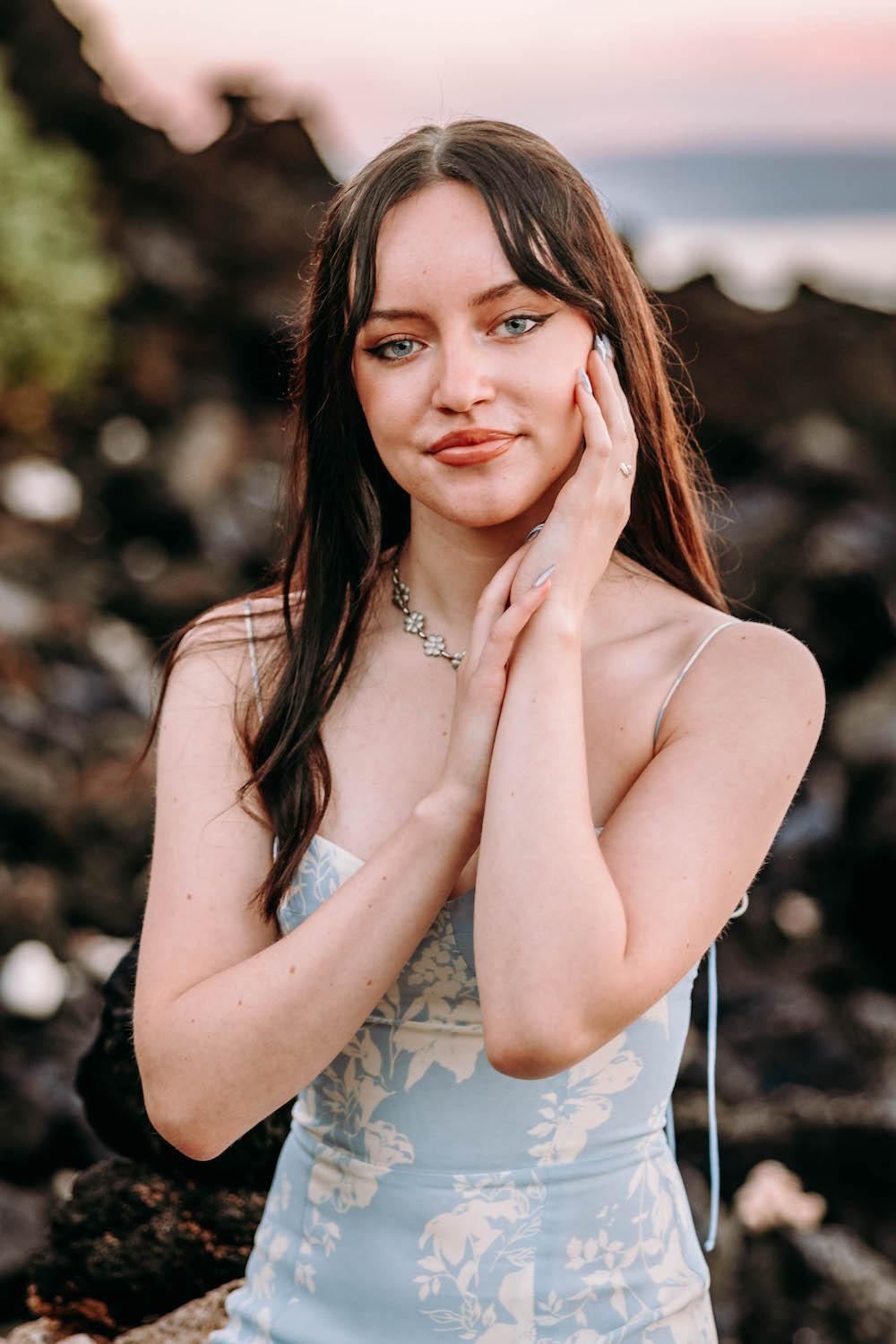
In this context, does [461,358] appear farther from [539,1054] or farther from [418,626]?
[539,1054]

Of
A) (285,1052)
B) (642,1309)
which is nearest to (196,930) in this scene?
(285,1052)

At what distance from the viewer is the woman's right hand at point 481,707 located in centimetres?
175

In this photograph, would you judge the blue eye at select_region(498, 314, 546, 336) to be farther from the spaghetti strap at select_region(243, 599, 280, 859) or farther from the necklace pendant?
the spaghetti strap at select_region(243, 599, 280, 859)

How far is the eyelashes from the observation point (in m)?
1.79

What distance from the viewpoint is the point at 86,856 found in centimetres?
738

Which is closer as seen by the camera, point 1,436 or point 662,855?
point 662,855

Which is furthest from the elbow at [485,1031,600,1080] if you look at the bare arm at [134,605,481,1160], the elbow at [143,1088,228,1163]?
the elbow at [143,1088,228,1163]

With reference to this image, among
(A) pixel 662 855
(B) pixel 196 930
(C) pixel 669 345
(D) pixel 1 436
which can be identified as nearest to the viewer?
(A) pixel 662 855

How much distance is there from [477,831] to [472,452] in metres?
0.43

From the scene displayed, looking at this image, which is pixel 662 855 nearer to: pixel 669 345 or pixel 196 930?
pixel 196 930

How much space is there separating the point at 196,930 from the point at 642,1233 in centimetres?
65

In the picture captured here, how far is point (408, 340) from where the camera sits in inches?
71.2

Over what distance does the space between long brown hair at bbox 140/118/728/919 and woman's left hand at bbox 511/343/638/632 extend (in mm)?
106

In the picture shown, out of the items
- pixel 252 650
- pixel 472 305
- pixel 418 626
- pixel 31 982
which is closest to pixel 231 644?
pixel 252 650
